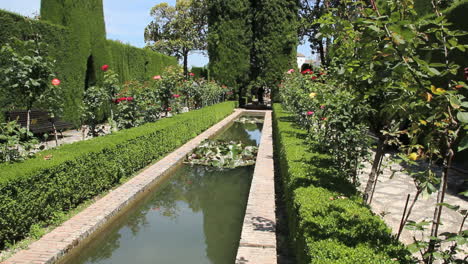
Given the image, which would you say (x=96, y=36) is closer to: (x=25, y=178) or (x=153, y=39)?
(x=25, y=178)

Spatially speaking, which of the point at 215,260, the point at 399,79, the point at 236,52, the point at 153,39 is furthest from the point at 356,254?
the point at 153,39

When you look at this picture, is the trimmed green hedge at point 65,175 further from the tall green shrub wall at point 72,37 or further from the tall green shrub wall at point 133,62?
the tall green shrub wall at point 133,62

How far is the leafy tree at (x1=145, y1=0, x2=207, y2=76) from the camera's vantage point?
38.6m

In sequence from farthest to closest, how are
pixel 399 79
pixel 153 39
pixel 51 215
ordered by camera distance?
pixel 153 39
pixel 51 215
pixel 399 79

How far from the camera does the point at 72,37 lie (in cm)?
1253

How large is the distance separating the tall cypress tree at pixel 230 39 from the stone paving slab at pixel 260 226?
59.6ft

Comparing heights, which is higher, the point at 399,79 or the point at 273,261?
the point at 399,79

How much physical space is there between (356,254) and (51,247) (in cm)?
326

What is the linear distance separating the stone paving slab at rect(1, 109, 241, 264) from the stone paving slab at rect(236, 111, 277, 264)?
198 centimetres

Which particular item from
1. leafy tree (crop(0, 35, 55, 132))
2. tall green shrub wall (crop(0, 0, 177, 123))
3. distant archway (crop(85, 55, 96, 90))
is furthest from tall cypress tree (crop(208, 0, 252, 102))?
leafy tree (crop(0, 35, 55, 132))

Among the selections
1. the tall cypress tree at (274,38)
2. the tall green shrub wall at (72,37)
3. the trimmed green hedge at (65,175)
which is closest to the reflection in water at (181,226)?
the trimmed green hedge at (65,175)

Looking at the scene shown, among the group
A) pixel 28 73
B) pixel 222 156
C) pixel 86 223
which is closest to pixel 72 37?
pixel 28 73

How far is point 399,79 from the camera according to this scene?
6.82 feet

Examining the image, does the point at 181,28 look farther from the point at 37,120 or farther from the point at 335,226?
the point at 335,226
